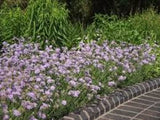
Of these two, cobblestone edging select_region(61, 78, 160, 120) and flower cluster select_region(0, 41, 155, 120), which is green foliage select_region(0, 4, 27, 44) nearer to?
flower cluster select_region(0, 41, 155, 120)

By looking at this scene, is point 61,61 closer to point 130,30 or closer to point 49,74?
point 49,74

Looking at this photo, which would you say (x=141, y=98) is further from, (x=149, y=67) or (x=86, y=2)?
(x=86, y=2)

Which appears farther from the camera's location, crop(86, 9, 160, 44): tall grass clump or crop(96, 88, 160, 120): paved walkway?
crop(86, 9, 160, 44): tall grass clump

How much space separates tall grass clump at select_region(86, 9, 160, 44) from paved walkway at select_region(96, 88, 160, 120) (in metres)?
2.48

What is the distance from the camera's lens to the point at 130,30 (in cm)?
988

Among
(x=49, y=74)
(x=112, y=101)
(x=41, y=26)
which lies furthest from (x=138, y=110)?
(x=41, y=26)

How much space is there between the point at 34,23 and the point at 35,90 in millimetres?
3820

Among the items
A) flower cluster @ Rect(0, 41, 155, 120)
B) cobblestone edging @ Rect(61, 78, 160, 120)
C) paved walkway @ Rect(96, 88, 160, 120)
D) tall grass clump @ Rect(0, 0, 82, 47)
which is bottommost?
paved walkway @ Rect(96, 88, 160, 120)

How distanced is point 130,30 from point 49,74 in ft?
13.8

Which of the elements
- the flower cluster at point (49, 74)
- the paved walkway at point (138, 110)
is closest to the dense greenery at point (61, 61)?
the flower cluster at point (49, 74)

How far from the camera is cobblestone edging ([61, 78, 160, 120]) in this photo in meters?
5.45

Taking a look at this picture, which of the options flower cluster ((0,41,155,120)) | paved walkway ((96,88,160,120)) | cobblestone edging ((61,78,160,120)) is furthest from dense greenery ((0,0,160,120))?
paved walkway ((96,88,160,120))

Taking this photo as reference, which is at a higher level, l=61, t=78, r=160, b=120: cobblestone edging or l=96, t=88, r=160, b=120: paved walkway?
l=61, t=78, r=160, b=120: cobblestone edging

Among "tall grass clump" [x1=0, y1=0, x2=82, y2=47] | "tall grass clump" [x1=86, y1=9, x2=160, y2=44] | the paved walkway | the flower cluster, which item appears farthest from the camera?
"tall grass clump" [x1=86, y1=9, x2=160, y2=44]
